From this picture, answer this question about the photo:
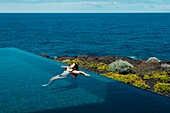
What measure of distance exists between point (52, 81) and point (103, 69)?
246 inches

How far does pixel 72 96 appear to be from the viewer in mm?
10938

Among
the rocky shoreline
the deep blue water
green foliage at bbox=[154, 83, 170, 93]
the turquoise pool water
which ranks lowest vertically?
the deep blue water

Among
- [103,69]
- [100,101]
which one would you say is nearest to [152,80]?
[103,69]

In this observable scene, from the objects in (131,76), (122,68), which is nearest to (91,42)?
(122,68)

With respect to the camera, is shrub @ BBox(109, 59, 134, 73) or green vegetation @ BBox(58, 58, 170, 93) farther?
shrub @ BBox(109, 59, 134, 73)

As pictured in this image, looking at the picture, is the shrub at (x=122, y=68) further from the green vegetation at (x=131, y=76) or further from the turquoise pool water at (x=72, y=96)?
the turquoise pool water at (x=72, y=96)

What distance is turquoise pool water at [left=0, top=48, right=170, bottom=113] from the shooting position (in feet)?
30.9

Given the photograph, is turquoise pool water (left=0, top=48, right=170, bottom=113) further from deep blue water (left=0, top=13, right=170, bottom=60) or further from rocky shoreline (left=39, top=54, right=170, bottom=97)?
deep blue water (left=0, top=13, right=170, bottom=60)

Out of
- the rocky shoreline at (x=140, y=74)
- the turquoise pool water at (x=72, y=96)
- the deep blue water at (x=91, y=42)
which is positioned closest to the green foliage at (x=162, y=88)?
the rocky shoreline at (x=140, y=74)

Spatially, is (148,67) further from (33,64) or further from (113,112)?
(113,112)

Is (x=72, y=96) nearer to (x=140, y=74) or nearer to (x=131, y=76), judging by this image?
(x=131, y=76)

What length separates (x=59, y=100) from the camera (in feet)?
34.1

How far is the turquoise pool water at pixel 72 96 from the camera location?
Result: 941 cm

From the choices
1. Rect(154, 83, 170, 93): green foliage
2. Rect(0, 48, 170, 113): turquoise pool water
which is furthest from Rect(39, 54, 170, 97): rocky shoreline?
Rect(0, 48, 170, 113): turquoise pool water
